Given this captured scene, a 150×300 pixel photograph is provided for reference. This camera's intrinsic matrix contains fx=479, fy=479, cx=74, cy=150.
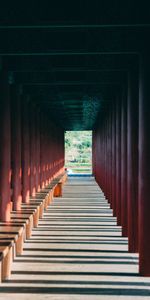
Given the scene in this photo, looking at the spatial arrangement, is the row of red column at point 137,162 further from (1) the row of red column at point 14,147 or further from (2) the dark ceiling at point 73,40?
(1) the row of red column at point 14,147

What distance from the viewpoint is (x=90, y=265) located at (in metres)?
9.23

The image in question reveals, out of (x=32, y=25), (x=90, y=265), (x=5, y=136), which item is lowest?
(x=90, y=265)

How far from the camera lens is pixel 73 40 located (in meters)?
9.09

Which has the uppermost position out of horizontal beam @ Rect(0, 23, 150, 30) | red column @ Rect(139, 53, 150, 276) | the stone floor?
horizontal beam @ Rect(0, 23, 150, 30)

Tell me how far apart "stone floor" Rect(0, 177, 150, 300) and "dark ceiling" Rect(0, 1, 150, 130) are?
414 cm

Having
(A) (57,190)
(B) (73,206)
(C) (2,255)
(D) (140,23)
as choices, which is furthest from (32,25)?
(A) (57,190)

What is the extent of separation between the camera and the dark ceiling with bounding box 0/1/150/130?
7508 millimetres

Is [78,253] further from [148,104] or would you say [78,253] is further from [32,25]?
[32,25]

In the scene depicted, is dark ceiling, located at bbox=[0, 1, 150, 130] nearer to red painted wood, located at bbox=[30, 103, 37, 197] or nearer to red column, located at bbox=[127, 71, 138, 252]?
red column, located at bbox=[127, 71, 138, 252]

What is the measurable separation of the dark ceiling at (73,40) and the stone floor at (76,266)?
163 inches

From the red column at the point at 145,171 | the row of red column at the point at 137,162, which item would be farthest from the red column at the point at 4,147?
the red column at the point at 145,171

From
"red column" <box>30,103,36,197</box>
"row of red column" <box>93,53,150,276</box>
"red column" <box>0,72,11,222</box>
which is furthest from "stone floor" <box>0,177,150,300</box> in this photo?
"red column" <box>30,103,36,197</box>

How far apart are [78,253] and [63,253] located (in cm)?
33

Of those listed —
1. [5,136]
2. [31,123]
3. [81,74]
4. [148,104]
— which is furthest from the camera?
[31,123]
